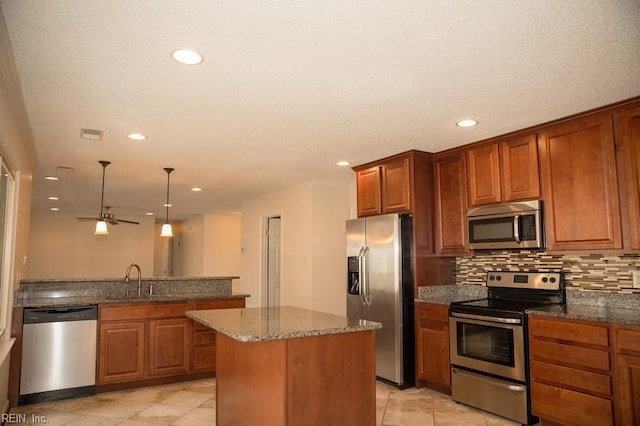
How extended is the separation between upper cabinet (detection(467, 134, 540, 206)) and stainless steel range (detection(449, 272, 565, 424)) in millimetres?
732

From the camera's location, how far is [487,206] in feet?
12.6

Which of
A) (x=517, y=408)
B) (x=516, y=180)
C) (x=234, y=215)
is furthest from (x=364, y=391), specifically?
(x=234, y=215)

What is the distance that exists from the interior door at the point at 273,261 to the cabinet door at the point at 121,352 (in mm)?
2906

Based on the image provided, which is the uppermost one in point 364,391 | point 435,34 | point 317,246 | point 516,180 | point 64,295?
point 435,34

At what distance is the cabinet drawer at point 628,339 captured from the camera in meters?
2.67

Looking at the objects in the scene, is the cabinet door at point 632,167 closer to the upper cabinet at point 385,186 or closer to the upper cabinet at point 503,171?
the upper cabinet at point 503,171

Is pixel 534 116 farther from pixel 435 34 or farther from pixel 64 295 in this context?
pixel 64 295

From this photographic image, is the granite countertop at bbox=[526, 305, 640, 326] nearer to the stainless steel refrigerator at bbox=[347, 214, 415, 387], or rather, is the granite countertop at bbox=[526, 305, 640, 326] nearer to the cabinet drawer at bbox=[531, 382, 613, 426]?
the cabinet drawer at bbox=[531, 382, 613, 426]

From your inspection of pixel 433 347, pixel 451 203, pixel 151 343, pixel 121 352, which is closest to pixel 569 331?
pixel 433 347

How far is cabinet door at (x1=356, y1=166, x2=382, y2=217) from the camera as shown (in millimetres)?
4683

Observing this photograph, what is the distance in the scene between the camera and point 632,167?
2.94 m

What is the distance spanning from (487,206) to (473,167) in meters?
0.40

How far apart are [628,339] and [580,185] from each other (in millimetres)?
1111

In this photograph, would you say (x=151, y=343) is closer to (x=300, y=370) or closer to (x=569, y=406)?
(x=300, y=370)
